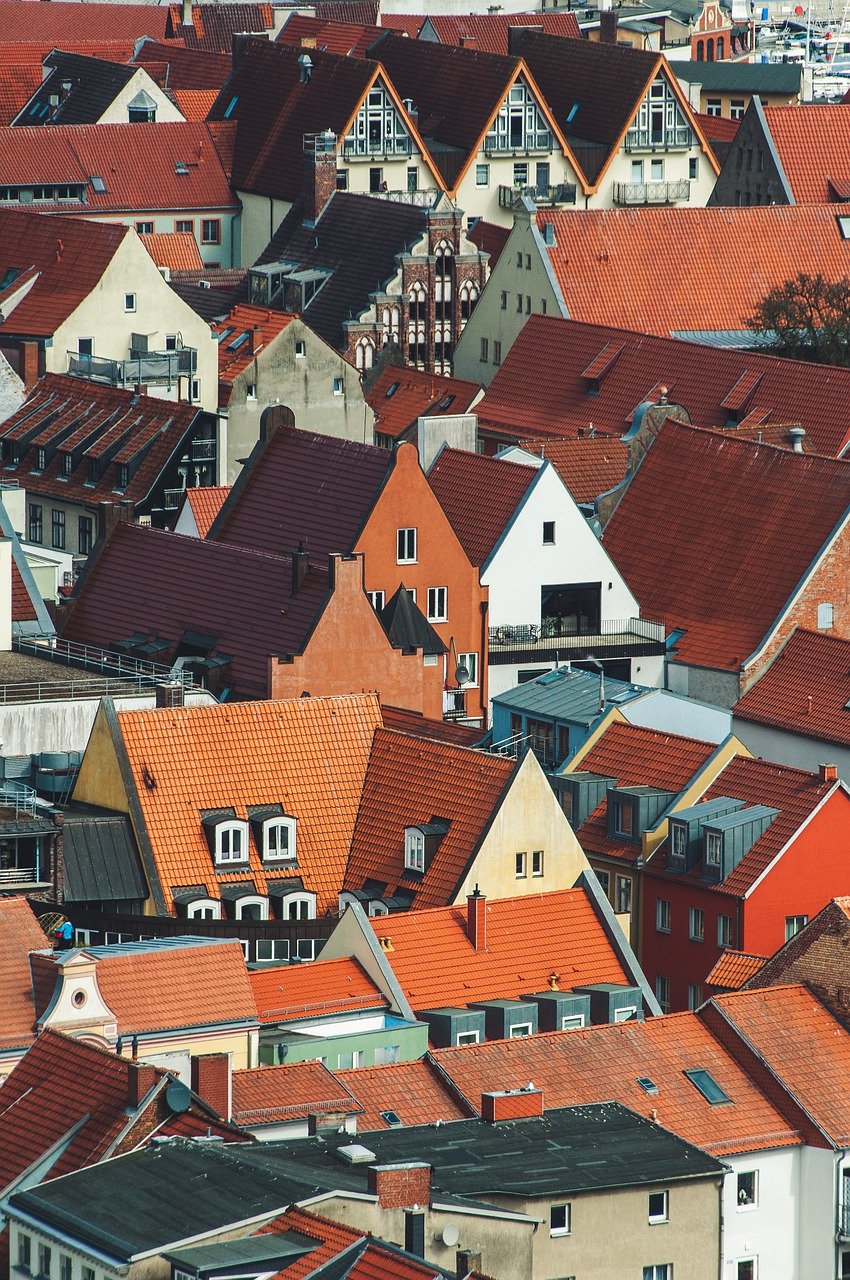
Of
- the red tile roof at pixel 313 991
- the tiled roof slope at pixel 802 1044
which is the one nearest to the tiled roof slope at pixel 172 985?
the red tile roof at pixel 313 991

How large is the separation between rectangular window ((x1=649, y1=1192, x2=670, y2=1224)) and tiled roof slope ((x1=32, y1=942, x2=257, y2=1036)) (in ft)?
38.3

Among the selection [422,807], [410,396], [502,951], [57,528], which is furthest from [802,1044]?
[410,396]

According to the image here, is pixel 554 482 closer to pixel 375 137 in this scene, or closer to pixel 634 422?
pixel 634 422

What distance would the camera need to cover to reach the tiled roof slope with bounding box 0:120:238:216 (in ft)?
622

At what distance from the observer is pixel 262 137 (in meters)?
192

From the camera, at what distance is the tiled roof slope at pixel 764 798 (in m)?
97.2

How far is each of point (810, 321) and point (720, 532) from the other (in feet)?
106

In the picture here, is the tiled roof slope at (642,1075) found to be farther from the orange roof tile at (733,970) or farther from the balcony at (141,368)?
the balcony at (141,368)

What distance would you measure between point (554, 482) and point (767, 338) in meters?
41.1

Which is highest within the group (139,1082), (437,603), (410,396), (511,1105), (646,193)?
(646,193)

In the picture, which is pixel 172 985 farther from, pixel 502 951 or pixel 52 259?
pixel 52 259

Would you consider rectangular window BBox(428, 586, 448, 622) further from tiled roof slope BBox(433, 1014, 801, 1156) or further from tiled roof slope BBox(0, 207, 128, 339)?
tiled roof slope BBox(0, 207, 128, 339)

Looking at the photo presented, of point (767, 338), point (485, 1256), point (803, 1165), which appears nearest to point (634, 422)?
point (767, 338)

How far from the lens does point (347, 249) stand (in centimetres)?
16912
